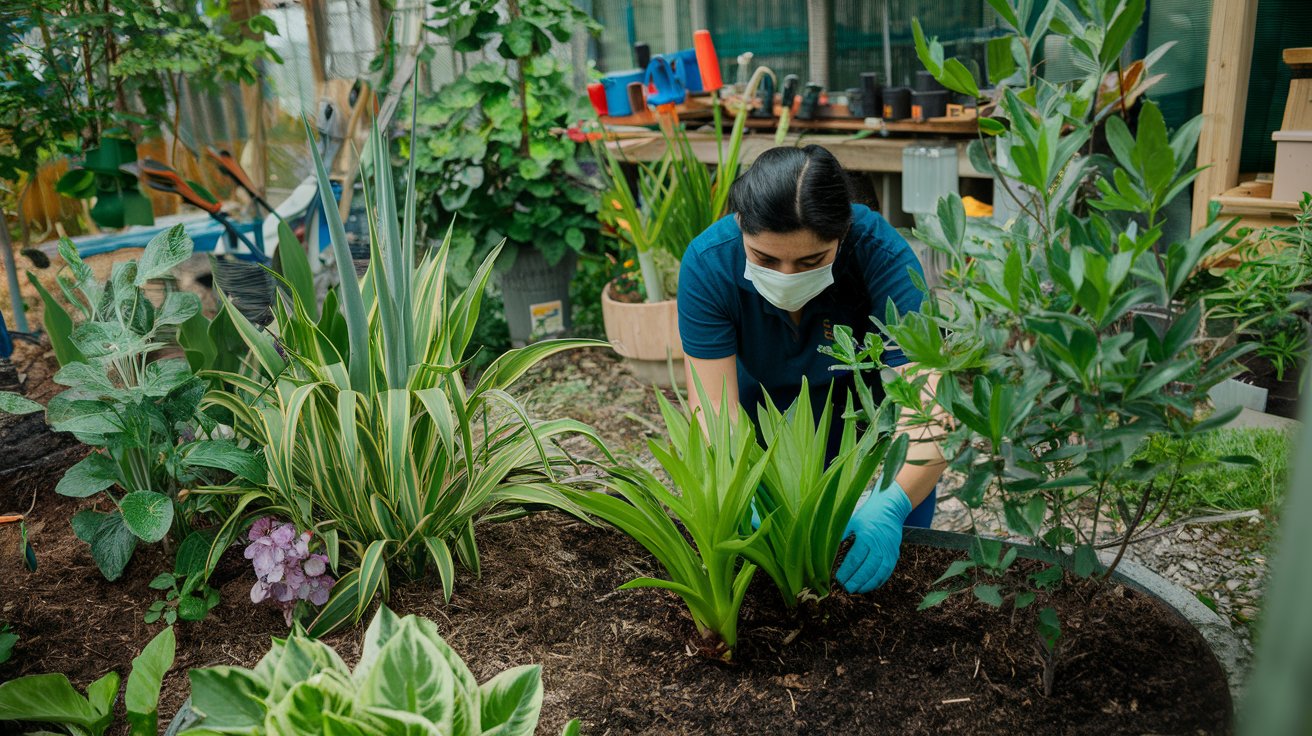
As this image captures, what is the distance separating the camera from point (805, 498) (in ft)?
4.39

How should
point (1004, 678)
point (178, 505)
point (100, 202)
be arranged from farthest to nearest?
point (100, 202), point (178, 505), point (1004, 678)

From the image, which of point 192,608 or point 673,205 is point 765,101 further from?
point 192,608

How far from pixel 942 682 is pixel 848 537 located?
0.35 meters

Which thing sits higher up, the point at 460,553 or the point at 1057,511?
the point at 1057,511

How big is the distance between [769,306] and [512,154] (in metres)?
2.02

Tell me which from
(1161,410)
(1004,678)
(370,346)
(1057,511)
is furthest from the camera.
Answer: (370,346)

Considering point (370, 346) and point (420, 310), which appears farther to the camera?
point (420, 310)

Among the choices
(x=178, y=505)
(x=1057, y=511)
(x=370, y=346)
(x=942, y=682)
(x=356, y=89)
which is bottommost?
(x=942, y=682)

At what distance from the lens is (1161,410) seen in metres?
0.96

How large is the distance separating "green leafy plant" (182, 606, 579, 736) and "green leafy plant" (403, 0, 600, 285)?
273 centimetres

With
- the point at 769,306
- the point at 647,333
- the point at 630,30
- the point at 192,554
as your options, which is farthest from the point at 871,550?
the point at 630,30

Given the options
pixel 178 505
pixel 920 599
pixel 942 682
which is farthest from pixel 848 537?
pixel 178 505

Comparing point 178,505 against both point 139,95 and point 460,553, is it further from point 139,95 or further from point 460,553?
point 139,95

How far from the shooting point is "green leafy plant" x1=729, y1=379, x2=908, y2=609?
1349 millimetres
